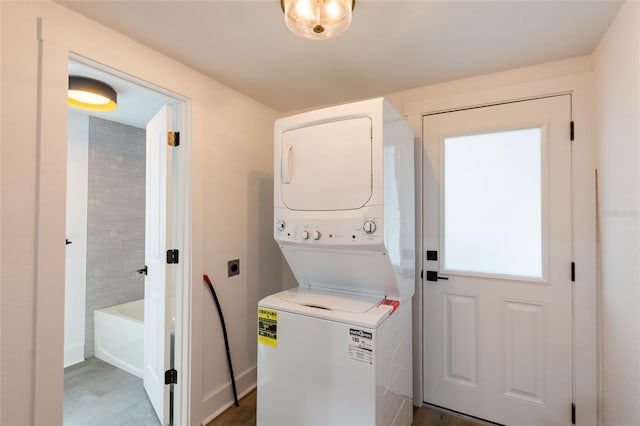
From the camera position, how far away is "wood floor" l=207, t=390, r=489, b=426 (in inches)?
77.3

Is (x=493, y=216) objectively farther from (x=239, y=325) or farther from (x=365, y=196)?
(x=239, y=325)

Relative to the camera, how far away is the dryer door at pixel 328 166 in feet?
4.86

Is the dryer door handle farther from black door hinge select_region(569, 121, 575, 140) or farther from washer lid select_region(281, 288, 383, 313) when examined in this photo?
black door hinge select_region(569, 121, 575, 140)

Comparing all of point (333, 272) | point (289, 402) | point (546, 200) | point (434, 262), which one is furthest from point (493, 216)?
point (289, 402)

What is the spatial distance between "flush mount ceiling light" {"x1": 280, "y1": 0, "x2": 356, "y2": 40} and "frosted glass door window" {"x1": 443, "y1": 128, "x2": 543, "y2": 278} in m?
1.22

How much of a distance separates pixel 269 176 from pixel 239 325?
4.06 ft

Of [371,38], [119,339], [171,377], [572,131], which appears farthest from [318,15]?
[119,339]

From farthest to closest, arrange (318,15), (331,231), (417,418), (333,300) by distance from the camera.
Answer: (417,418)
(333,300)
(331,231)
(318,15)

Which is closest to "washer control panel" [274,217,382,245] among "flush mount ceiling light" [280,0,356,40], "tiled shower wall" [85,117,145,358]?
"flush mount ceiling light" [280,0,356,40]

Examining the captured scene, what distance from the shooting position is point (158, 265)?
203cm

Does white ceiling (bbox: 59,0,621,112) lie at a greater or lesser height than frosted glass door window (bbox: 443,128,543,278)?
greater

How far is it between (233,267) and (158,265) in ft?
1.62

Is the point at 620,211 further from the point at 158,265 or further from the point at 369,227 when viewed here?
the point at 158,265

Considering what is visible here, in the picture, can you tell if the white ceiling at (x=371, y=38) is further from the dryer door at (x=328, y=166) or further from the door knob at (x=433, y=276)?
the door knob at (x=433, y=276)
